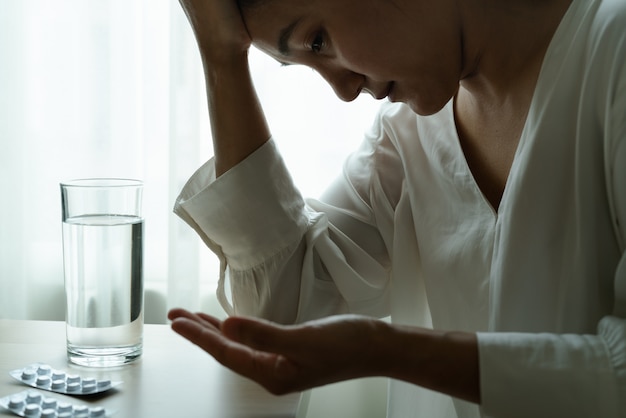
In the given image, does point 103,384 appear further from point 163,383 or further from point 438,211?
point 438,211

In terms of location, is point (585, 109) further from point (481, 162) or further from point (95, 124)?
point (95, 124)

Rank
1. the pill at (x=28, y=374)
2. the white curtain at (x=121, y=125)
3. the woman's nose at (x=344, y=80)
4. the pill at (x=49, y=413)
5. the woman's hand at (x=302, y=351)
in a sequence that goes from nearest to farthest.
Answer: the woman's hand at (x=302, y=351) → the pill at (x=49, y=413) → the pill at (x=28, y=374) → the woman's nose at (x=344, y=80) → the white curtain at (x=121, y=125)

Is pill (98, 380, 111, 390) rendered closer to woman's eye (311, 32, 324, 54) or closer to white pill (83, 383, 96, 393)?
white pill (83, 383, 96, 393)

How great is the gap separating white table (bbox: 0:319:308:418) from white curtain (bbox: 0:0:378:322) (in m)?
0.71

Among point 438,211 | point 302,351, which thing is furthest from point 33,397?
point 438,211

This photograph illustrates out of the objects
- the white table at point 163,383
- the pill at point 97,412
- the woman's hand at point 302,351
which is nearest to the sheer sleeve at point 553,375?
the woman's hand at point 302,351

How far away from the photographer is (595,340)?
724 millimetres

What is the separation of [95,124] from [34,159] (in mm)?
174

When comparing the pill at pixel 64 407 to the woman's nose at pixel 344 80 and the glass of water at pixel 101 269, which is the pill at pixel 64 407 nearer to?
the glass of water at pixel 101 269

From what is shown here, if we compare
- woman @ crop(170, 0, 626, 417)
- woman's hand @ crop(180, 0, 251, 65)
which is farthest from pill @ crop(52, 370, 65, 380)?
woman's hand @ crop(180, 0, 251, 65)

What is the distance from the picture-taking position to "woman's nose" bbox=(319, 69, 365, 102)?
1.00m

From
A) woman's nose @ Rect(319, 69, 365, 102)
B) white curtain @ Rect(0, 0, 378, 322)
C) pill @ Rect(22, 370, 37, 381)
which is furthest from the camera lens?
white curtain @ Rect(0, 0, 378, 322)

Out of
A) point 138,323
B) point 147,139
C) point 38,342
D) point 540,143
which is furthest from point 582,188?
point 147,139

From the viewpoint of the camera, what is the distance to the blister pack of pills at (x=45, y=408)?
772 millimetres
